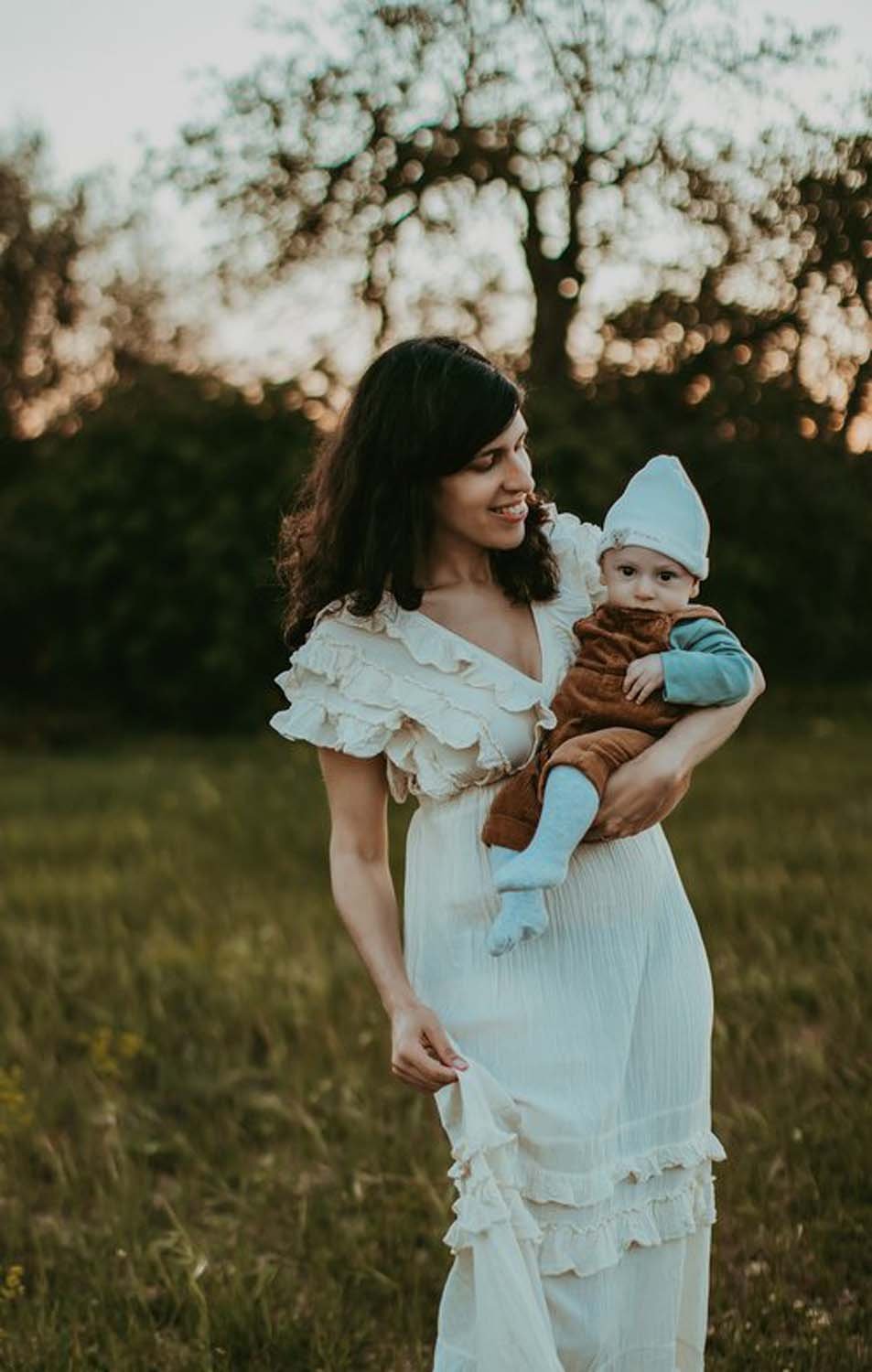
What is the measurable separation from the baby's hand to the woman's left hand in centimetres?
8

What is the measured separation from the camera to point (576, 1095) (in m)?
2.46

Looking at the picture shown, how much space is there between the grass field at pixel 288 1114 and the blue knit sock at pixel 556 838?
1426 mm

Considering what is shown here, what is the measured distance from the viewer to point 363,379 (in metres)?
2.57

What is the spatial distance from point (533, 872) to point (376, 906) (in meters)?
0.37

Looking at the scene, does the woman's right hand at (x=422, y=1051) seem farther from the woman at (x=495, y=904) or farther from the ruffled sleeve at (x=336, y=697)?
the ruffled sleeve at (x=336, y=697)

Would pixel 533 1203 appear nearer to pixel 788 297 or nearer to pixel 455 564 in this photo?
pixel 455 564

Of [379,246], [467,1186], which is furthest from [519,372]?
[467,1186]

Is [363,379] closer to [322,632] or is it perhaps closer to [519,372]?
[322,632]

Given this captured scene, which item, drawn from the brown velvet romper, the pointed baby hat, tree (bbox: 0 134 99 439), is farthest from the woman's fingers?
tree (bbox: 0 134 99 439)

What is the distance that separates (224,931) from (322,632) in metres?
3.79

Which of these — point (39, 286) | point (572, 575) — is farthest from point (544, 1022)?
point (39, 286)

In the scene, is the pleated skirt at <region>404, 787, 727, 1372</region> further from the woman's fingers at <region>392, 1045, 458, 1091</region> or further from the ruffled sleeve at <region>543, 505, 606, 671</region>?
the ruffled sleeve at <region>543, 505, 606, 671</region>

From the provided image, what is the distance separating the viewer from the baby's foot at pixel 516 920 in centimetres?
229

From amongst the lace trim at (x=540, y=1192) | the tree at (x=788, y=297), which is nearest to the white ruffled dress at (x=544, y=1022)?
the lace trim at (x=540, y=1192)
